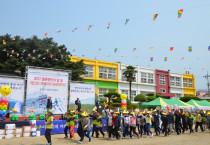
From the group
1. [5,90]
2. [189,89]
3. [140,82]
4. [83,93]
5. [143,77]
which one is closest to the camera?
[5,90]

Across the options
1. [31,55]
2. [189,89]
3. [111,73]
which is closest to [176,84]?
[189,89]

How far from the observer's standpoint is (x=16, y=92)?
17.4 metres

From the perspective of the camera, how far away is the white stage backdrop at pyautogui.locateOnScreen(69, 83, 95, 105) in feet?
67.0

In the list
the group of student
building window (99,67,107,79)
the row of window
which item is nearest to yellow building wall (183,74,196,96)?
the row of window

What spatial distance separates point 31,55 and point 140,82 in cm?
2831

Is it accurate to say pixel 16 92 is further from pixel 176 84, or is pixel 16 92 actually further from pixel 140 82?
pixel 176 84

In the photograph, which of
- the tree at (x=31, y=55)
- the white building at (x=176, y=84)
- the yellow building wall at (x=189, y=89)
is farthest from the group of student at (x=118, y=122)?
the yellow building wall at (x=189, y=89)

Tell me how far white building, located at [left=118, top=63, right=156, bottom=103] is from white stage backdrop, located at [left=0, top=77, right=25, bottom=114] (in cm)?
3000

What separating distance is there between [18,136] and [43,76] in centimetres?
696

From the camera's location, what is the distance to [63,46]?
1233 inches

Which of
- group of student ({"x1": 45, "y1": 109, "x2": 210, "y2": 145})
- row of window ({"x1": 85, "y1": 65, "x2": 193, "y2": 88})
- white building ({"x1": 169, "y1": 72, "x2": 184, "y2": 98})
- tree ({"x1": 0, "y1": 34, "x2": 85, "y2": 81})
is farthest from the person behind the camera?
white building ({"x1": 169, "y1": 72, "x2": 184, "y2": 98})

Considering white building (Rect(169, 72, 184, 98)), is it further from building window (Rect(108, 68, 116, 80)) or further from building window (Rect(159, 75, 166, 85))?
building window (Rect(108, 68, 116, 80))

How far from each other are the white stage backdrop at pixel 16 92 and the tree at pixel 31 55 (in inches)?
340

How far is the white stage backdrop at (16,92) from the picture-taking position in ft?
55.6
